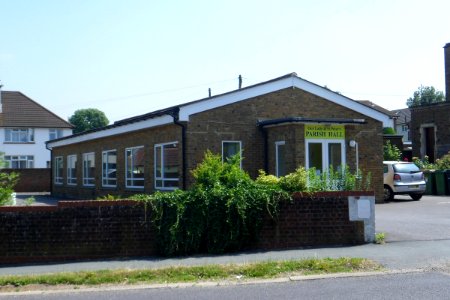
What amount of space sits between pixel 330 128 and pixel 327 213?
26.4ft

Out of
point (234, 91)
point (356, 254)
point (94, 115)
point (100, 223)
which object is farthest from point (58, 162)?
point (94, 115)

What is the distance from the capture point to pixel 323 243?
453 inches

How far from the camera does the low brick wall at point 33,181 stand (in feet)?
144

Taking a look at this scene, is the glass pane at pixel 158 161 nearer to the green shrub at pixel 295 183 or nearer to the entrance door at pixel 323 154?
the entrance door at pixel 323 154

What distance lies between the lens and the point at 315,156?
1895cm

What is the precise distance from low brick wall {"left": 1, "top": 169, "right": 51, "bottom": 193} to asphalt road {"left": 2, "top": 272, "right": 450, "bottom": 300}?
37.8 m

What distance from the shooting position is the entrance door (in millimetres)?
18812

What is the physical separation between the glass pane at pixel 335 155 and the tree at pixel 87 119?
3598 inches

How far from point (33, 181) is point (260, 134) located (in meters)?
29.6

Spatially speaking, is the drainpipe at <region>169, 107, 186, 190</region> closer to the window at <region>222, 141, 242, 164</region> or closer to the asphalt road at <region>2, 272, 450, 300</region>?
the window at <region>222, 141, 242, 164</region>

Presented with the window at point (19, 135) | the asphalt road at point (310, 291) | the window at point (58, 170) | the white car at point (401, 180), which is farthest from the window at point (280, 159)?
the window at point (19, 135)

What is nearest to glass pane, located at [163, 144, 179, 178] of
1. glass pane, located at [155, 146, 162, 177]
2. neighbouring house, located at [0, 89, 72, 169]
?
glass pane, located at [155, 146, 162, 177]

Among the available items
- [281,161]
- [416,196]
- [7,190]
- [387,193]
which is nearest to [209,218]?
[7,190]

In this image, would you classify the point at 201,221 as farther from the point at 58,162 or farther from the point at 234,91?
the point at 58,162
